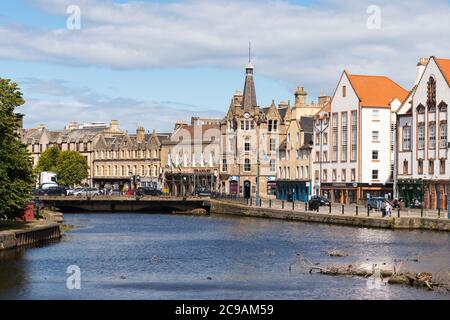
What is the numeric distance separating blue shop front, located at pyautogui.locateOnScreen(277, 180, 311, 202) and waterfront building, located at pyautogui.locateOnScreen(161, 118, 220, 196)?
1473 cm

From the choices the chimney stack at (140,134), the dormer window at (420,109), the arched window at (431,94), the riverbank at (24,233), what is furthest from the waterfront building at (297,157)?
the riverbank at (24,233)

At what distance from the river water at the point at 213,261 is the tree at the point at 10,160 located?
3.83 meters

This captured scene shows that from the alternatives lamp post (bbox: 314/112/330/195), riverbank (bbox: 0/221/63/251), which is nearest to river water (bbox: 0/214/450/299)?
riverbank (bbox: 0/221/63/251)

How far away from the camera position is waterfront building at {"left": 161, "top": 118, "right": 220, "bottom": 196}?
159m

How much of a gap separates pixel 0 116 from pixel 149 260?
14887 mm

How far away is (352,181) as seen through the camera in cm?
12256

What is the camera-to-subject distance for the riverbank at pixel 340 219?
272ft

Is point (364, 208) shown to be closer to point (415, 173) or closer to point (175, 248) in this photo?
point (415, 173)

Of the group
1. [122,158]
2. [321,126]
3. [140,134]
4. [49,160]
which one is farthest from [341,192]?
[49,160]

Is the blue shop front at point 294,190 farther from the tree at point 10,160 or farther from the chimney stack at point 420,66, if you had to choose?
the tree at point 10,160

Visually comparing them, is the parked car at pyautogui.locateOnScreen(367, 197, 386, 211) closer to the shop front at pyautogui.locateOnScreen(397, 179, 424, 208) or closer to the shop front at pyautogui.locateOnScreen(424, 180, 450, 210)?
the shop front at pyautogui.locateOnScreen(424, 180, 450, 210)
